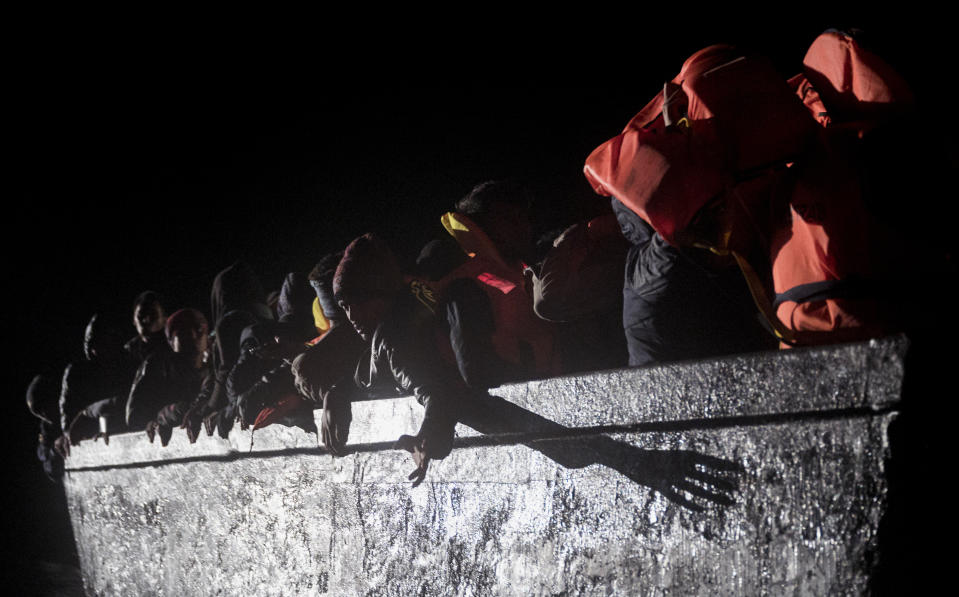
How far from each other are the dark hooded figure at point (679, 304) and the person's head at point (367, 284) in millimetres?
1210

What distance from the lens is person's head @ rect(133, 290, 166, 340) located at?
21.1 ft

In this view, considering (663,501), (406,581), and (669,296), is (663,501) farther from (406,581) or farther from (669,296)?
(406,581)

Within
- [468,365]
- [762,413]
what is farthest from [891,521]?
[468,365]

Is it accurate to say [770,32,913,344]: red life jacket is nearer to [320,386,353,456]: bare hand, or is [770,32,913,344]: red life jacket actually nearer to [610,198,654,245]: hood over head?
[610,198,654,245]: hood over head

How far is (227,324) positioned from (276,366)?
897 mm

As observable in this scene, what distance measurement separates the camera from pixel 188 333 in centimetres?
598

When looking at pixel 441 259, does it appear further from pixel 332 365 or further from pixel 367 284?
pixel 332 365

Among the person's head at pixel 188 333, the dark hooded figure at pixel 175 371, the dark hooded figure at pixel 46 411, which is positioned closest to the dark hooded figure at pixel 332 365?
the dark hooded figure at pixel 175 371

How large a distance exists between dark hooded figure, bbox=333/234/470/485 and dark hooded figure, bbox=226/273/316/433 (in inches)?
37.6

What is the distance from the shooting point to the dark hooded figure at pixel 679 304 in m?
2.32

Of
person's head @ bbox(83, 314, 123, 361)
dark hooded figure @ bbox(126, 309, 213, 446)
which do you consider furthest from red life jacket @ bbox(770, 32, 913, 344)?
person's head @ bbox(83, 314, 123, 361)

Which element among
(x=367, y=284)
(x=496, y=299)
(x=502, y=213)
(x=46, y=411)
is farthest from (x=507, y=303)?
(x=46, y=411)

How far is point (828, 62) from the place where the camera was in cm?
193

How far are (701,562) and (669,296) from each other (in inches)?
31.1
